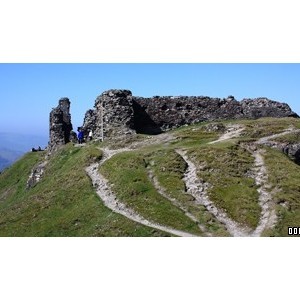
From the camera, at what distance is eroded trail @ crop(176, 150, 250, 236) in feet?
126

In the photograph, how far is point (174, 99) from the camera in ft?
259

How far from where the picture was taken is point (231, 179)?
1841 inches

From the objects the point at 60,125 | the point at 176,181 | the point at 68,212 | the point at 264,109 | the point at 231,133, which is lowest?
the point at 68,212

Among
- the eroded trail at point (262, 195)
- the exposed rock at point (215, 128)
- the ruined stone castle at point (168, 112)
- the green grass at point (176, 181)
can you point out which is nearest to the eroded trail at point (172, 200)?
the green grass at point (176, 181)

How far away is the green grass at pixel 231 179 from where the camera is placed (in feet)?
135

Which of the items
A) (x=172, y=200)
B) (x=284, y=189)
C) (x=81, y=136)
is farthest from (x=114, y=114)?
(x=284, y=189)

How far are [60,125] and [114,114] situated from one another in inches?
Answer: 486

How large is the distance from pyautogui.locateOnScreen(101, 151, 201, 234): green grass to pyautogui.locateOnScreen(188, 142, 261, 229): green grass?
451cm

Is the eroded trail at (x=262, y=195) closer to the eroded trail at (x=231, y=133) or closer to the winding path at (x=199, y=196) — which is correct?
the winding path at (x=199, y=196)

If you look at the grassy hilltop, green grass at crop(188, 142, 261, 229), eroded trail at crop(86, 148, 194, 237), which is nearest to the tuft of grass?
the grassy hilltop

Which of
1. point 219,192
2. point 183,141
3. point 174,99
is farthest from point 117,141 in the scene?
point 219,192

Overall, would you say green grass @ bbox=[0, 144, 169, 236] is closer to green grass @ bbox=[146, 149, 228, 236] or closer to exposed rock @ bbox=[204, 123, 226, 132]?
green grass @ bbox=[146, 149, 228, 236]

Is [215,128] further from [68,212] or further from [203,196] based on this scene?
[68,212]

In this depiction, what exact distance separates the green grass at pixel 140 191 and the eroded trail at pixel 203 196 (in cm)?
281
